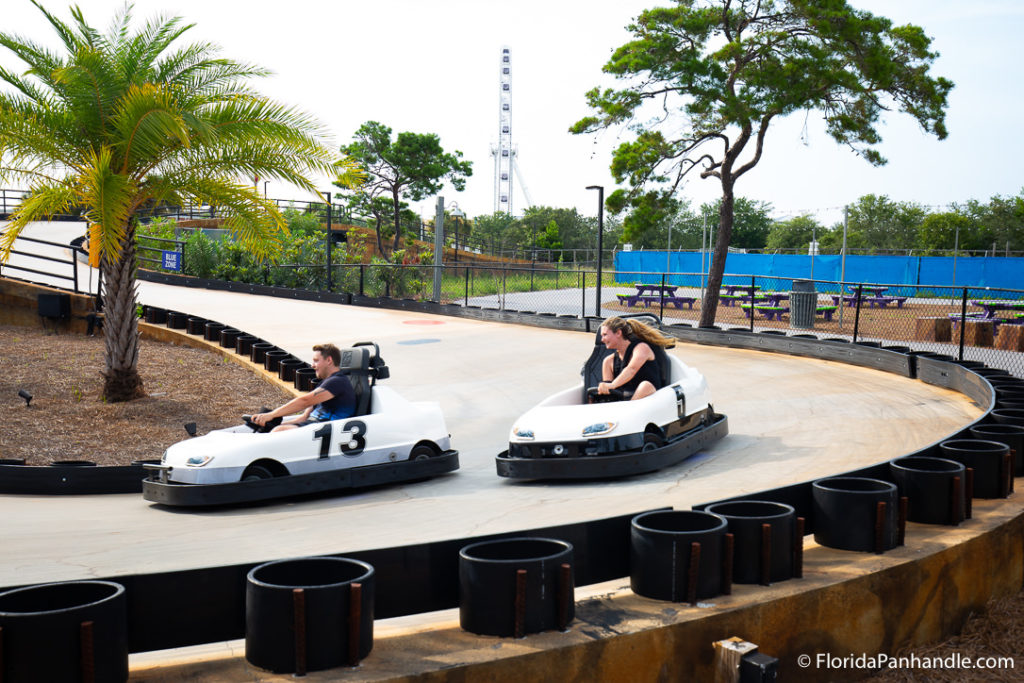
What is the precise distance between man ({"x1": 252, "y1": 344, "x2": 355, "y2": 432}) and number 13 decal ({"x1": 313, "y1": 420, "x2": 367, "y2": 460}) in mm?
165

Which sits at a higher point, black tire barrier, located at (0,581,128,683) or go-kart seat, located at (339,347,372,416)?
go-kart seat, located at (339,347,372,416)

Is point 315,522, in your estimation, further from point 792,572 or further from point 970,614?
point 970,614

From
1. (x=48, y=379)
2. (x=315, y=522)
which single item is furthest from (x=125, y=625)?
(x=48, y=379)

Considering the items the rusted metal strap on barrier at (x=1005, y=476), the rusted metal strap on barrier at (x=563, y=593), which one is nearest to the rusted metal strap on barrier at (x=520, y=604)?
the rusted metal strap on barrier at (x=563, y=593)

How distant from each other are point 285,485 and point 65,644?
4237mm

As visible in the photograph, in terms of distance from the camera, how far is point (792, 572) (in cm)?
410

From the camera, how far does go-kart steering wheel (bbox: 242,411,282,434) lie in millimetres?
7586

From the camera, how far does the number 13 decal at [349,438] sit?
742cm

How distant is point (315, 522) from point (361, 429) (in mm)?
1234

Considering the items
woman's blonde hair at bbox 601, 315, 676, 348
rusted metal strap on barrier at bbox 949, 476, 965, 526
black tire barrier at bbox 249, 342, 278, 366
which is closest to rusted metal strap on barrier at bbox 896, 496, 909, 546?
rusted metal strap on barrier at bbox 949, 476, 965, 526

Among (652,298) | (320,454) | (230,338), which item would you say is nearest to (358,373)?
(320,454)

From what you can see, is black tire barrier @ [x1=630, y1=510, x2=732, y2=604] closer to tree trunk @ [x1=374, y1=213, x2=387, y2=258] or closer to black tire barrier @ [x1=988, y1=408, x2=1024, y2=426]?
black tire barrier @ [x1=988, y1=408, x2=1024, y2=426]

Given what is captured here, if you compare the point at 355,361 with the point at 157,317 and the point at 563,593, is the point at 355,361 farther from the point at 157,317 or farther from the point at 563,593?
the point at 157,317

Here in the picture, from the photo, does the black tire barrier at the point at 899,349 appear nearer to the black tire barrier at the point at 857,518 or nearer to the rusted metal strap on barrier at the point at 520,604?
the black tire barrier at the point at 857,518
